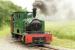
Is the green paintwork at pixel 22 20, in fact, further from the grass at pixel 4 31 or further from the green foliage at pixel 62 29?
the grass at pixel 4 31

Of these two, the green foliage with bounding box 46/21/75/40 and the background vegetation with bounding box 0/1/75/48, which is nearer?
the background vegetation with bounding box 0/1/75/48

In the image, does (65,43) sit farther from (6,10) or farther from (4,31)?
(6,10)

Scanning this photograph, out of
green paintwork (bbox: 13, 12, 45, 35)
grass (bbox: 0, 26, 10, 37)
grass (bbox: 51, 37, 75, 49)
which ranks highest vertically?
green paintwork (bbox: 13, 12, 45, 35)

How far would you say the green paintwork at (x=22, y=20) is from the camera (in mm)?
19514

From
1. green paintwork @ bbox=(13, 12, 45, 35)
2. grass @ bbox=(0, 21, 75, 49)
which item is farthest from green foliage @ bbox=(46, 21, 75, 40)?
green paintwork @ bbox=(13, 12, 45, 35)

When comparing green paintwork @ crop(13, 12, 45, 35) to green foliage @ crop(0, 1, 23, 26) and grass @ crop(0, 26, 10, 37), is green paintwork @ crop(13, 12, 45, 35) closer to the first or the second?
grass @ crop(0, 26, 10, 37)

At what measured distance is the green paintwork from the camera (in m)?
19.5

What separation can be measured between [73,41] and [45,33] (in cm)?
216

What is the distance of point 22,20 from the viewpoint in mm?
20625

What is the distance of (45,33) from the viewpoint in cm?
1870

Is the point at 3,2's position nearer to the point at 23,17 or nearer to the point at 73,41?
the point at 23,17

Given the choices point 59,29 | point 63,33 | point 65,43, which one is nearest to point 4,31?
point 59,29

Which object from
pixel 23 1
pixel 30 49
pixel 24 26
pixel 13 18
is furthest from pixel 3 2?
→ pixel 30 49

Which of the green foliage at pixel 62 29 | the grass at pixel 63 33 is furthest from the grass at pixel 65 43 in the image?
the green foliage at pixel 62 29
